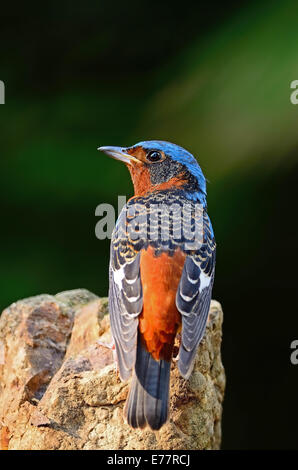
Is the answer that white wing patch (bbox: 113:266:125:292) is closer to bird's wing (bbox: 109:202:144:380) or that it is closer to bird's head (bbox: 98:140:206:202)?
bird's wing (bbox: 109:202:144:380)

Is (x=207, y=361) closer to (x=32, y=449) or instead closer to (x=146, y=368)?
(x=146, y=368)

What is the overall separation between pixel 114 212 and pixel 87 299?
1.44 m

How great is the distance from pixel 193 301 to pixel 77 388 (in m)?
0.67

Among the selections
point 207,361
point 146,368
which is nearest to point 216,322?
point 207,361

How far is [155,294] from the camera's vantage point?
3.17 m

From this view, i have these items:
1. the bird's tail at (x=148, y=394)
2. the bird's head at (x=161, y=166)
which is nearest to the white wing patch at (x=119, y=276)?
the bird's tail at (x=148, y=394)

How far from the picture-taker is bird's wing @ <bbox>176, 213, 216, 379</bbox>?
3.11 m

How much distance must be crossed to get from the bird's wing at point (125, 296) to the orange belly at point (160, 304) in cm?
4

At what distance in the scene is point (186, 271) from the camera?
330 centimetres

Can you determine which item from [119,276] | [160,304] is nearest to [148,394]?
[160,304]

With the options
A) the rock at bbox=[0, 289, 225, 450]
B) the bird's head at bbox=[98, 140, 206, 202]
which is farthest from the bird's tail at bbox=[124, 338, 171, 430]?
the bird's head at bbox=[98, 140, 206, 202]

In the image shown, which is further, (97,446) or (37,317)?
(37,317)

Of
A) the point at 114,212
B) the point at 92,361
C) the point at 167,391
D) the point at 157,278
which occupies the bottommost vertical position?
the point at 167,391

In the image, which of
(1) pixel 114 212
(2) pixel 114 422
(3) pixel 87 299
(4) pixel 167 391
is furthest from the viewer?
(1) pixel 114 212
